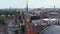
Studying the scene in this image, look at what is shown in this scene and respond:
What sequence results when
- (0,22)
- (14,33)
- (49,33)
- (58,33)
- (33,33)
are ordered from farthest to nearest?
1. (0,22)
2. (14,33)
3. (33,33)
4. (49,33)
5. (58,33)

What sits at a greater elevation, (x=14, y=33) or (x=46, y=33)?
(x=46, y=33)

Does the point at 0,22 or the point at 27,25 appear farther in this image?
the point at 0,22

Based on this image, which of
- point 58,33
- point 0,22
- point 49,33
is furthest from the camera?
point 0,22

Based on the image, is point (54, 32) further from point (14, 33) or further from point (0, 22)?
point (0, 22)

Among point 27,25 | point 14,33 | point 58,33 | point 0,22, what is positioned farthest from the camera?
point 0,22

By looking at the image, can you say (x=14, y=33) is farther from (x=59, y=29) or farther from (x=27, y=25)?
(x=59, y=29)

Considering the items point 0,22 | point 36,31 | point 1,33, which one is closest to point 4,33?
point 1,33

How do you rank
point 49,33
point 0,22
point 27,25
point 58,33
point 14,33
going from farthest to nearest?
point 0,22 → point 14,33 → point 27,25 → point 49,33 → point 58,33

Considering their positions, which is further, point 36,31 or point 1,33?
point 1,33

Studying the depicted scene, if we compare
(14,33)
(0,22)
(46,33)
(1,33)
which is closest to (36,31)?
(46,33)
